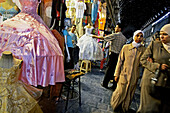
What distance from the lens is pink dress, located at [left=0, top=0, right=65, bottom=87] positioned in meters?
1.63

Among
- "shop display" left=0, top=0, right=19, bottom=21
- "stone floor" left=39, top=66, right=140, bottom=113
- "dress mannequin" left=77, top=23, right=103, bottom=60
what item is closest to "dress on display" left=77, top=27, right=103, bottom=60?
"dress mannequin" left=77, top=23, right=103, bottom=60

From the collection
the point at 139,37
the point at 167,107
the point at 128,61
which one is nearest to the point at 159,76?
the point at 167,107

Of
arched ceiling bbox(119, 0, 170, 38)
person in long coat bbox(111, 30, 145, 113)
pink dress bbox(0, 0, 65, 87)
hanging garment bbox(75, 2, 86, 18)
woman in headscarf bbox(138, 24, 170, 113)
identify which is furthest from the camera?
arched ceiling bbox(119, 0, 170, 38)

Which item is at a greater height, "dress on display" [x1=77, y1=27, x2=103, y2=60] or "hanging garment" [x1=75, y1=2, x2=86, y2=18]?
"hanging garment" [x1=75, y1=2, x2=86, y2=18]

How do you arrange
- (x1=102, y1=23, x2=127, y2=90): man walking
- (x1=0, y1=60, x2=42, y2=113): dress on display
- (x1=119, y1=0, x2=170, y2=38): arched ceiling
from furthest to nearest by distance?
(x1=119, y1=0, x2=170, y2=38): arched ceiling < (x1=102, y1=23, x2=127, y2=90): man walking < (x1=0, y1=60, x2=42, y2=113): dress on display

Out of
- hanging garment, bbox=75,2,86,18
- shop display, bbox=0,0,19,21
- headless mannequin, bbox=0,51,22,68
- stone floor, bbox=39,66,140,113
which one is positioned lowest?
stone floor, bbox=39,66,140,113

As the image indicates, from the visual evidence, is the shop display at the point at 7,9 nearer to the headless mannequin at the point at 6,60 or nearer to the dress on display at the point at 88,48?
the headless mannequin at the point at 6,60

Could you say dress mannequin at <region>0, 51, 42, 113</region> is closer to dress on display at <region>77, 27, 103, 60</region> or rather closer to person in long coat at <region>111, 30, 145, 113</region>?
person in long coat at <region>111, 30, 145, 113</region>

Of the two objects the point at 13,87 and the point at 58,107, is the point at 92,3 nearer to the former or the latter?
the point at 58,107

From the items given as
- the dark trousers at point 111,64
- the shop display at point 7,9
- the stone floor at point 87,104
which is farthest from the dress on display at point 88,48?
the shop display at point 7,9

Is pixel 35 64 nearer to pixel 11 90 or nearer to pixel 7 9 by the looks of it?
pixel 11 90

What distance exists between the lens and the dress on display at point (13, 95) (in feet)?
4.14

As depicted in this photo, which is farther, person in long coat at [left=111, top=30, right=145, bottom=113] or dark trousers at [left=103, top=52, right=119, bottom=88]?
dark trousers at [left=103, top=52, right=119, bottom=88]

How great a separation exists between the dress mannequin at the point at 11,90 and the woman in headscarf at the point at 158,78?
198cm
